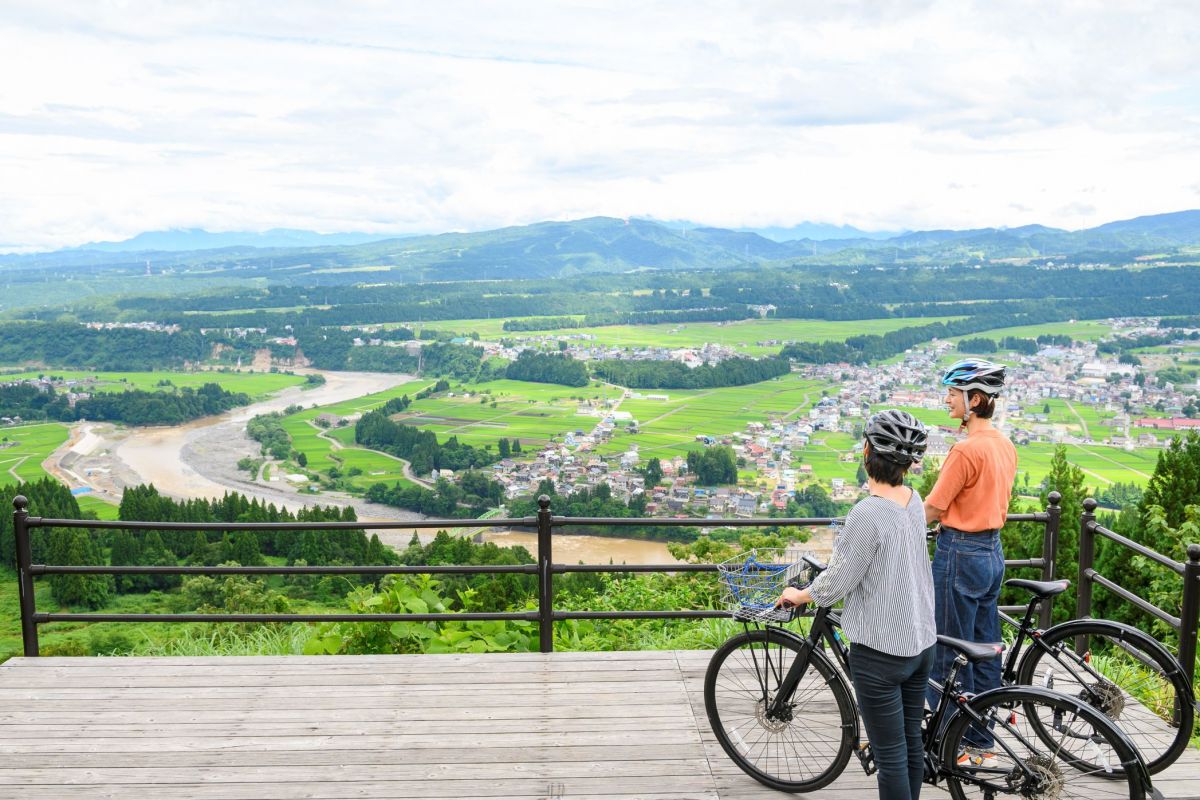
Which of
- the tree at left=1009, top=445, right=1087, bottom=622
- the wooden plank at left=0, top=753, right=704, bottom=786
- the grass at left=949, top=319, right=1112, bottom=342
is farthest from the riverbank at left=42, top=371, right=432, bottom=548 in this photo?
the grass at left=949, top=319, right=1112, bottom=342

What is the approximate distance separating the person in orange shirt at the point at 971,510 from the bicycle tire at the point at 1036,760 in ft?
1.12

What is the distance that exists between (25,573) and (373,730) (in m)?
2.53

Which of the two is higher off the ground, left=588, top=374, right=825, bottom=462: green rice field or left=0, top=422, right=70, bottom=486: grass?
left=588, top=374, right=825, bottom=462: green rice field

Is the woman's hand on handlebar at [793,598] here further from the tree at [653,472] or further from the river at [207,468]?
the tree at [653,472]

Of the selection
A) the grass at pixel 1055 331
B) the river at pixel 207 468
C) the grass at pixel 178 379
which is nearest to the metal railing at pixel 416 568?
the river at pixel 207 468

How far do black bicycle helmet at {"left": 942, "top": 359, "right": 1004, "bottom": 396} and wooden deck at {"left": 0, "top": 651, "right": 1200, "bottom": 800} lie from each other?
1.67 m

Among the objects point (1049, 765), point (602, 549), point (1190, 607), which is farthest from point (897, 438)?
point (602, 549)

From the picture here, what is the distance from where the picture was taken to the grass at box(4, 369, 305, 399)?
77125 millimetres

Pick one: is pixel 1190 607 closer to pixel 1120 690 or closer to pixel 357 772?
pixel 1120 690

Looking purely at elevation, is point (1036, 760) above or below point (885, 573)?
below

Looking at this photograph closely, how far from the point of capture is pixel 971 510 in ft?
12.2

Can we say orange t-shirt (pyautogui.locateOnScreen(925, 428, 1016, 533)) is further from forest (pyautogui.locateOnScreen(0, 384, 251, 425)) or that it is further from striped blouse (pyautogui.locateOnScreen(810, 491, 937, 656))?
forest (pyautogui.locateOnScreen(0, 384, 251, 425))

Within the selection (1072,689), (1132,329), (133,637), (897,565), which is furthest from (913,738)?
(1132,329)

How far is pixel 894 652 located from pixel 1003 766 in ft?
2.44
